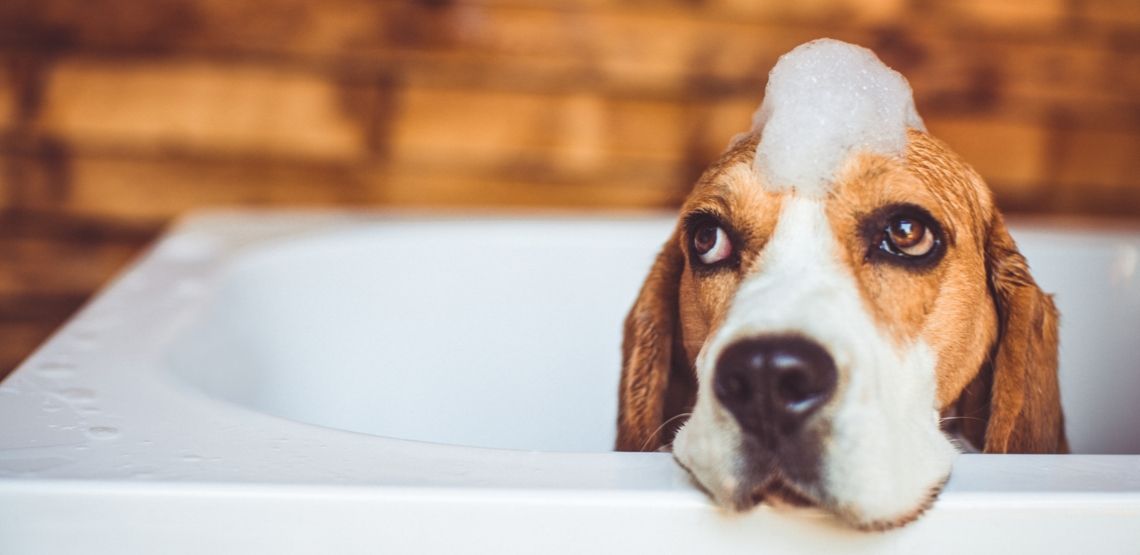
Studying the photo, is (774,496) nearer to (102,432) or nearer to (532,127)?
(102,432)

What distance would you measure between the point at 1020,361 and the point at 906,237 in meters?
0.23

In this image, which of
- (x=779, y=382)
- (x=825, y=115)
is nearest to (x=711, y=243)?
(x=825, y=115)

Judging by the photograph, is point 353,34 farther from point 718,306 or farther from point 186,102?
point 718,306

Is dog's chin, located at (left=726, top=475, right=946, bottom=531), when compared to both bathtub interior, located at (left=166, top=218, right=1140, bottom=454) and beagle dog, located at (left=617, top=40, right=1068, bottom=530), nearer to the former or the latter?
beagle dog, located at (left=617, top=40, right=1068, bottom=530)

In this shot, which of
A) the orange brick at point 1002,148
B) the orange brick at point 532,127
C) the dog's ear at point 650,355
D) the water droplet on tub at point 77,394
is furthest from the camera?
the orange brick at point 1002,148

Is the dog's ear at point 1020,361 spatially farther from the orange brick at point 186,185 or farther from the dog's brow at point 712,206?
the orange brick at point 186,185

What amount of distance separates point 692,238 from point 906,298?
10.2 inches

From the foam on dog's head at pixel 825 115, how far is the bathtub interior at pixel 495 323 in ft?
2.74

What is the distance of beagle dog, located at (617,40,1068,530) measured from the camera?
92 centimetres

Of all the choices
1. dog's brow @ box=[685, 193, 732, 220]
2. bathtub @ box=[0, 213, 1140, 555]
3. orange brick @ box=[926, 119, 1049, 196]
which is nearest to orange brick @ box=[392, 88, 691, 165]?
bathtub @ box=[0, 213, 1140, 555]

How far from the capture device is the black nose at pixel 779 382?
91cm

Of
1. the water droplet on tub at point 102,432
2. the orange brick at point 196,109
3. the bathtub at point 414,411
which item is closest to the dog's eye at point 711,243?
the bathtub at point 414,411

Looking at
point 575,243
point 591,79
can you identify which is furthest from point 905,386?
point 591,79

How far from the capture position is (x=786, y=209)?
1.16 metres
